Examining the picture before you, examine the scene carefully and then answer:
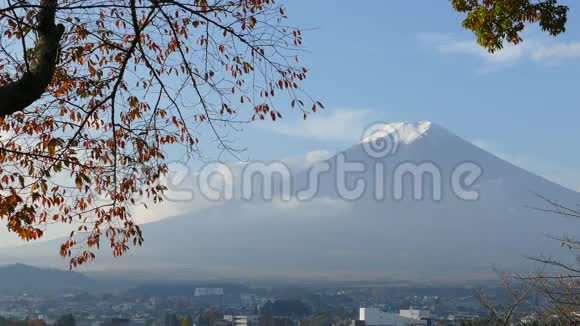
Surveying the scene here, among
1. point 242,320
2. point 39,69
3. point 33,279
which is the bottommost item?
point 242,320

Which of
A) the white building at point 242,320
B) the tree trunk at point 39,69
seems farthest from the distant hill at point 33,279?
the tree trunk at point 39,69

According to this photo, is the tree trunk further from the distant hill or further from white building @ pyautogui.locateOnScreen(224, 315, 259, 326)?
the distant hill

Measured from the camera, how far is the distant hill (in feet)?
228

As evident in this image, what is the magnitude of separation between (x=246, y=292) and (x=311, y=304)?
67.5 ft

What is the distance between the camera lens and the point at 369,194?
3740 inches

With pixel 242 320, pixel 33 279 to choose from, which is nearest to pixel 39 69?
pixel 242 320

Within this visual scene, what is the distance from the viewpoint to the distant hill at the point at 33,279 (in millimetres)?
69625

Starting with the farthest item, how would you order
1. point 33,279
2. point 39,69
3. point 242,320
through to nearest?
point 33,279 < point 242,320 < point 39,69

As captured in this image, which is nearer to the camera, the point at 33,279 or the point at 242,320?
the point at 242,320

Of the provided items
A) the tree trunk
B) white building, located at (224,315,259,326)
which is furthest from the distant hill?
the tree trunk

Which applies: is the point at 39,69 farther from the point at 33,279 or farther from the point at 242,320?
the point at 33,279

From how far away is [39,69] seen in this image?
4.66 metres

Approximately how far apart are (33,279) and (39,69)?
236 feet

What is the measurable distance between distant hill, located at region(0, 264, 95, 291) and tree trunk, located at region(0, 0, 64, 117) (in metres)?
66.5
